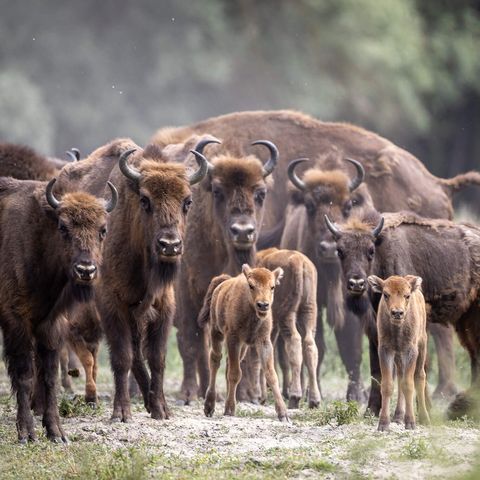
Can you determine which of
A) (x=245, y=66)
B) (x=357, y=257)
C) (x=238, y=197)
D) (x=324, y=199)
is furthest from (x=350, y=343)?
(x=245, y=66)

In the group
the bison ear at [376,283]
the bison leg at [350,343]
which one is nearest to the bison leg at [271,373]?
the bison ear at [376,283]

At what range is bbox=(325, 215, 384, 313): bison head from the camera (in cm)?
1190

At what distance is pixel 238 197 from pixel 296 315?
4.48 feet

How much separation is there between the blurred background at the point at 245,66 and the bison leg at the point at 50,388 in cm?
2026

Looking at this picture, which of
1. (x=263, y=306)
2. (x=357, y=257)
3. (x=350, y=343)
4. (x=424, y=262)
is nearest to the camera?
(x=263, y=306)

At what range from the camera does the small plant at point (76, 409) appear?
11703 millimetres

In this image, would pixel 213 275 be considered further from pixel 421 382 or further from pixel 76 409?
pixel 421 382

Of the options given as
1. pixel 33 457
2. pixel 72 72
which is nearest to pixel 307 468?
pixel 33 457

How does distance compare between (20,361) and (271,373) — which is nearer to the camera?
(20,361)

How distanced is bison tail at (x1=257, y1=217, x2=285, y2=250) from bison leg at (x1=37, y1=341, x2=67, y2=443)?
5.26 metres

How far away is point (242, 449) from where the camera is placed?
9984 millimetres

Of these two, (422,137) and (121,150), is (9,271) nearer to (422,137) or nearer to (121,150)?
(121,150)

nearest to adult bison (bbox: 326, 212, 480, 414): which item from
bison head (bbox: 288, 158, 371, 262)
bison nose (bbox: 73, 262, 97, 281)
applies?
bison head (bbox: 288, 158, 371, 262)

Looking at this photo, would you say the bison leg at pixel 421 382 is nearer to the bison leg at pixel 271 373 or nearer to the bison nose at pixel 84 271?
the bison leg at pixel 271 373
